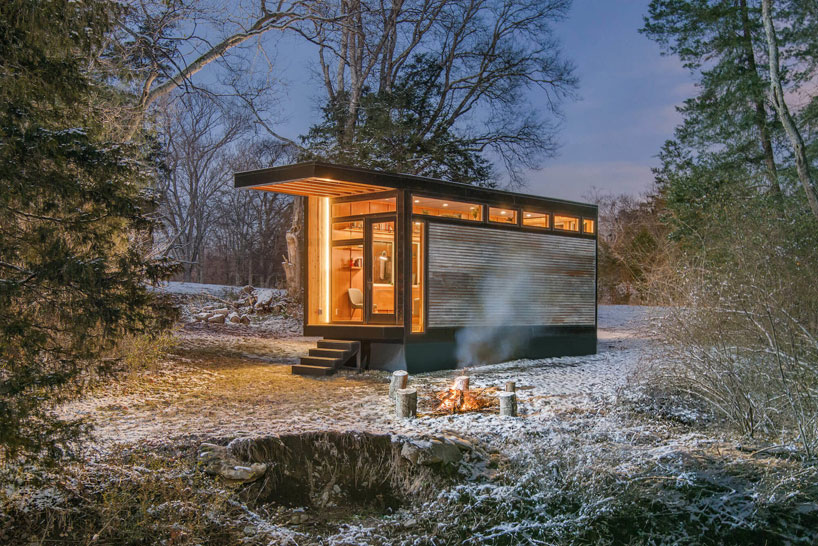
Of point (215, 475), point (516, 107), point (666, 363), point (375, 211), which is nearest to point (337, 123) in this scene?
point (516, 107)

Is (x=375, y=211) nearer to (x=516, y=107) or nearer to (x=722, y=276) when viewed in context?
(x=722, y=276)

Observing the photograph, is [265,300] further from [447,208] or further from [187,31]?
[187,31]

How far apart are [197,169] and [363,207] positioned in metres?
16.7

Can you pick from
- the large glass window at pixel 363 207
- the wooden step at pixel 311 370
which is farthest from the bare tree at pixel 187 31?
the wooden step at pixel 311 370

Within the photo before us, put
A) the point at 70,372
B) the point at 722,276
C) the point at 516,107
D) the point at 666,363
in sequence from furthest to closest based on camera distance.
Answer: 1. the point at 516,107
2. the point at 666,363
3. the point at 722,276
4. the point at 70,372

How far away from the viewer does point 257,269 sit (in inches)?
1139

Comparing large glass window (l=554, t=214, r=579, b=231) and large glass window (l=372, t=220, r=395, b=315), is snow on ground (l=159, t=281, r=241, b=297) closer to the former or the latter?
large glass window (l=372, t=220, r=395, b=315)

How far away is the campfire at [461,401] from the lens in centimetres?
723

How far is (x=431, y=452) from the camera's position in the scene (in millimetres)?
5430

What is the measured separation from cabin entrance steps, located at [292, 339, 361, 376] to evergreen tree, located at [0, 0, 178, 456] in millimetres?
5616

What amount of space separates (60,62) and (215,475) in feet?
10.1

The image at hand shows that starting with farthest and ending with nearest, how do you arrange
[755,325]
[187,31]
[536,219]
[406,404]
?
[536,219], [187,31], [406,404], [755,325]

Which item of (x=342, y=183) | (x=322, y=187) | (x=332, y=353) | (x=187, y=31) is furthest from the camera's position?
(x=322, y=187)

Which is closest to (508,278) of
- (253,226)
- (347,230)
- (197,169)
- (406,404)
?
(347,230)
